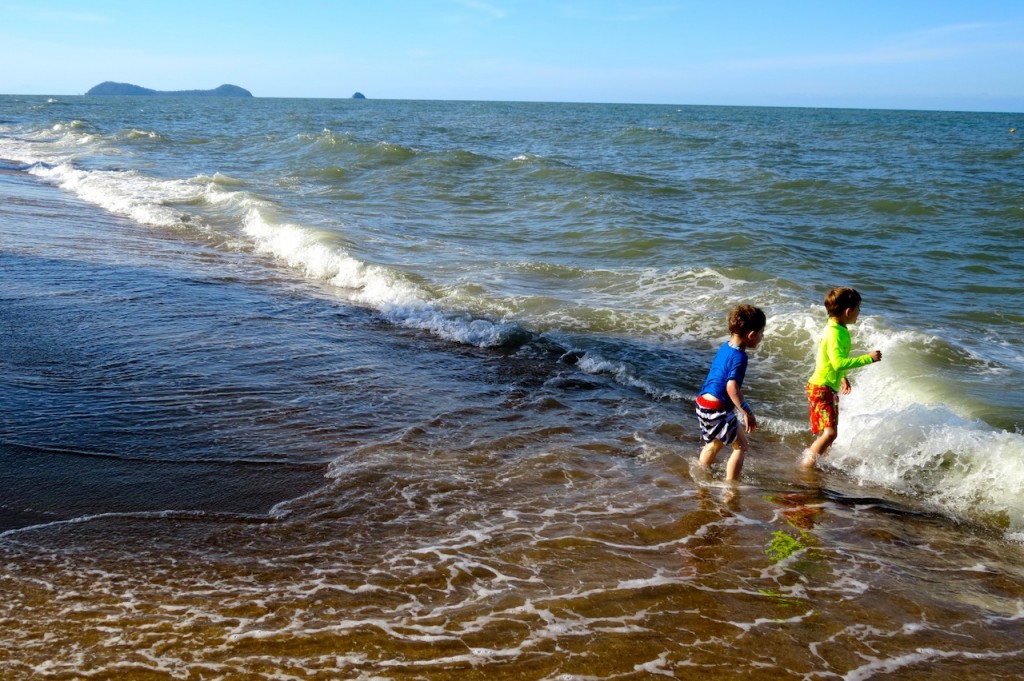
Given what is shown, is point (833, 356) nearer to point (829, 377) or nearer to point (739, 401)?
point (829, 377)

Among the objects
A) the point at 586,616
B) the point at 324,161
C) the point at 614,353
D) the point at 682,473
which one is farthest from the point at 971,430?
the point at 324,161

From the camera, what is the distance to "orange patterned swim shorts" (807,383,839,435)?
6.50m

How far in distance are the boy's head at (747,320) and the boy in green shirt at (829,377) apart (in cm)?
86

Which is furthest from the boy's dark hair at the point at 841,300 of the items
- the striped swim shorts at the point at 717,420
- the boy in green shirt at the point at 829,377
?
the striped swim shorts at the point at 717,420

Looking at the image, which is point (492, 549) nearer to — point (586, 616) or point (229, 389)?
point (586, 616)

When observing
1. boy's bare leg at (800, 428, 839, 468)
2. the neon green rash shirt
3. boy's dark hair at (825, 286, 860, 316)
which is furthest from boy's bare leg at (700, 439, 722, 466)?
boy's dark hair at (825, 286, 860, 316)

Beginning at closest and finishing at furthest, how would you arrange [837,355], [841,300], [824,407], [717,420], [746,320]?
[746,320], [717,420], [841,300], [837,355], [824,407]

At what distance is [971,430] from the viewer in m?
6.94

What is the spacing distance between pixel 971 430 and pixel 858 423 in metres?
0.89

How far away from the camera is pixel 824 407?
6.51 metres

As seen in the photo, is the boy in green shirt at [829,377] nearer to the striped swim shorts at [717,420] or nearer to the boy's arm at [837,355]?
the boy's arm at [837,355]

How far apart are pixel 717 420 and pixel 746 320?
80cm

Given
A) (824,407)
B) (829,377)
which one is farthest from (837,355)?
(824,407)

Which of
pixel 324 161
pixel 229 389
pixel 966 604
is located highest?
pixel 324 161
